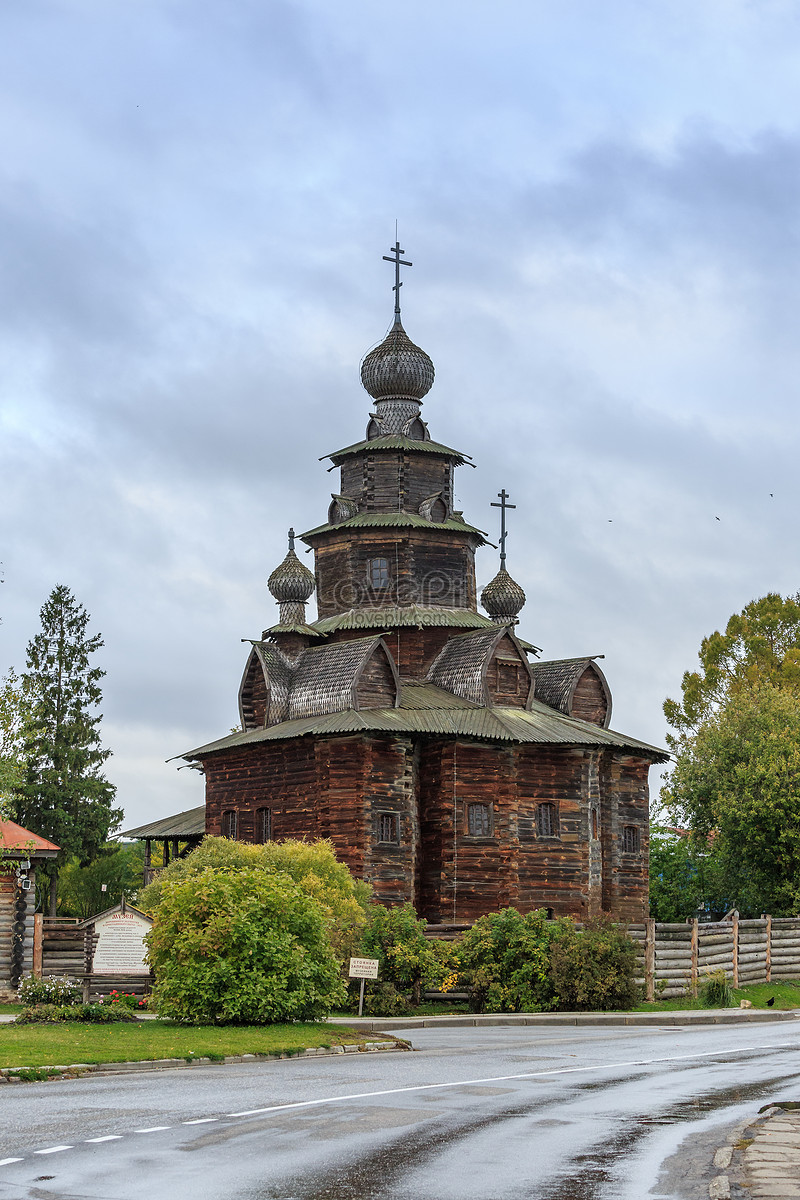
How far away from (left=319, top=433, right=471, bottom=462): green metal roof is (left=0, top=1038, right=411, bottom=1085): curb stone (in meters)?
31.8

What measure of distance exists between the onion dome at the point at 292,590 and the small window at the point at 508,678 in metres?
8.26

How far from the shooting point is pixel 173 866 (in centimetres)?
3675

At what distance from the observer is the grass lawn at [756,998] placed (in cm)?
3597

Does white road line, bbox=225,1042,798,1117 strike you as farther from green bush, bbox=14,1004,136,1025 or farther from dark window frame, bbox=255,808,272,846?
dark window frame, bbox=255,808,272,846

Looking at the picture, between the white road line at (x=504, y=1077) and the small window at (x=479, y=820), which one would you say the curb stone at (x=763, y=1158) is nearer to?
the white road line at (x=504, y=1077)

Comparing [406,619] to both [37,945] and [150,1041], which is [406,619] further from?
[150,1041]

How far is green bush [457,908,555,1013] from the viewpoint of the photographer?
34281mm

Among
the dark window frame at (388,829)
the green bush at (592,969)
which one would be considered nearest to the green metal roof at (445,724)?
the dark window frame at (388,829)

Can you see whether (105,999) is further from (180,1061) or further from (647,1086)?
(647,1086)

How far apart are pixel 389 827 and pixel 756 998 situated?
39.1 feet

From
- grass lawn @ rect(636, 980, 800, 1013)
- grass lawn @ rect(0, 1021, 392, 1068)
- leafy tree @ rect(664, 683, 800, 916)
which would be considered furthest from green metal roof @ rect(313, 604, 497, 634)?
grass lawn @ rect(0, 1021, 392, 1068)

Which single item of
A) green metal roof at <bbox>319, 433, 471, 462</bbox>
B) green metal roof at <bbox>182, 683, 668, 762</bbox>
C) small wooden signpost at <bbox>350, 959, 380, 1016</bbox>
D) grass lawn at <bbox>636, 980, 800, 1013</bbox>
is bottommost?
grass lawn at <bbox>636, 980, 800, 1013</bbox>

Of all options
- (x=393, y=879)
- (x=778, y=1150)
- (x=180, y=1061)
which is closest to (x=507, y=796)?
(x=393, y=879)

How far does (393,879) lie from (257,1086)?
87.6 feet
